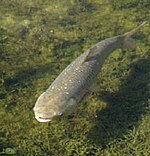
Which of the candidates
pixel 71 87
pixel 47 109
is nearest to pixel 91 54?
pixel 71 87

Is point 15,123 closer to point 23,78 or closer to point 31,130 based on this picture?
point 31,130

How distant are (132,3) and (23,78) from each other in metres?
3.24

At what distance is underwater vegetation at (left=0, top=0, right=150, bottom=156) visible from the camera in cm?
505

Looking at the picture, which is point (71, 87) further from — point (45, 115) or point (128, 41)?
point (128, 41)

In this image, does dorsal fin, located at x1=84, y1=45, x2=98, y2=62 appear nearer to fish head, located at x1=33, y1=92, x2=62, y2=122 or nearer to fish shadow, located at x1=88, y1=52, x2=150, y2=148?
fish shadow, located at x1=88, y1=52, x2=150, y2=148

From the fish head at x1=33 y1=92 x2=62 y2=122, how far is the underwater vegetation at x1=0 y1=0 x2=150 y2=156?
604mm

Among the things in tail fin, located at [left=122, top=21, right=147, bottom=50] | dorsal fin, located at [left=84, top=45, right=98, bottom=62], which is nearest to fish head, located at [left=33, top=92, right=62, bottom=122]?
dorsal fin, located at [left=84, top=45, right=98, bottom=62]

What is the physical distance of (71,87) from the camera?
4965mm

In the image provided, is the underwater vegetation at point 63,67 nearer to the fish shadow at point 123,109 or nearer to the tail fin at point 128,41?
the fish shadow at point 123,109

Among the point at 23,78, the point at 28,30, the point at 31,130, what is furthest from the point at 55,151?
the point at 28,30

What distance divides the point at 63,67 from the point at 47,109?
6.29 feet

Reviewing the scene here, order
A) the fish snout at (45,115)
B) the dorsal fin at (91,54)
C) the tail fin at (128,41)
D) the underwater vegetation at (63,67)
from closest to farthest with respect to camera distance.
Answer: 1. the fish snout at (45,115)
2. the underwater vegetation at (63,67)
3. the dorsal fin at (91,54)
4. the tail fin at (128,41)

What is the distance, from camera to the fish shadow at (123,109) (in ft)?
16.9

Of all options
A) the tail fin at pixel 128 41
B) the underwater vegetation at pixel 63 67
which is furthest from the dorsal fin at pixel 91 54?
the tail fin at pixel 128 41
